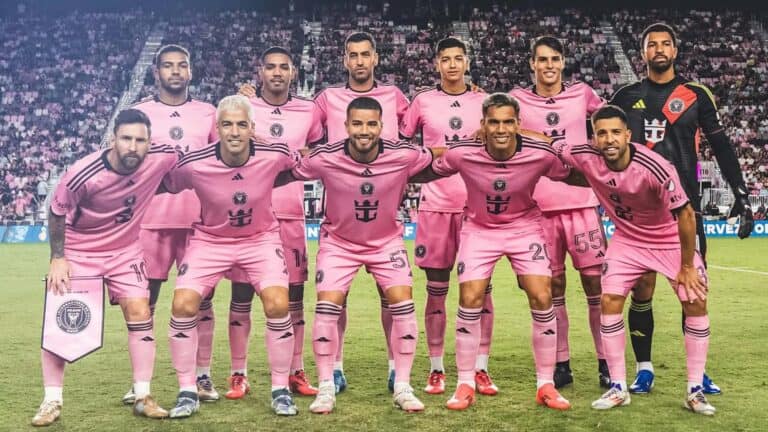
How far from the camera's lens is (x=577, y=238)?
5.72 m

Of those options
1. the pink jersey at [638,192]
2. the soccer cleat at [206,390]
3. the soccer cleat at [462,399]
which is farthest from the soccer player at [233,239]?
the pink jersey at [638,192]

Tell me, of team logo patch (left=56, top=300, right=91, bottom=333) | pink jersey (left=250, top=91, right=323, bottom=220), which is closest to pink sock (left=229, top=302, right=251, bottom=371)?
pink jersey (left=250, top=91, right=323, bottom=220)

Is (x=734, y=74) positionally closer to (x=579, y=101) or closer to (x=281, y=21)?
(x=281, y=21)

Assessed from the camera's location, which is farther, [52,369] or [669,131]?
[669,131]

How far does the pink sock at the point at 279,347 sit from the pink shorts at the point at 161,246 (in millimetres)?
1091

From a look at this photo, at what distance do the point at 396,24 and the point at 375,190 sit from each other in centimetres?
3014

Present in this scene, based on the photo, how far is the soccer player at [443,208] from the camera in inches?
225

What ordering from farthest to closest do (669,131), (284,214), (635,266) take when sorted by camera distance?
(284,214) < (669,131) < (635,266)

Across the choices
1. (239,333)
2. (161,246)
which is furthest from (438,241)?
(161,246)

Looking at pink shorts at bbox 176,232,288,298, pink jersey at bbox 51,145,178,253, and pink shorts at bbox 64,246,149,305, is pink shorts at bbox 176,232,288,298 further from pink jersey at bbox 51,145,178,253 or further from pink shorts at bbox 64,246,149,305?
pink jersey at bbox 51,145,178,253

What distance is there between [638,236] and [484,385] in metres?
1.49

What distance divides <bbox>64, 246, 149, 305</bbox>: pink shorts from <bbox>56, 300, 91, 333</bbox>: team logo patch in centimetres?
20

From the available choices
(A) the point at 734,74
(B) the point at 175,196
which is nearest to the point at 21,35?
(A) the point at 734,74

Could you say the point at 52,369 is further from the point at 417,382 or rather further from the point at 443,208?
the point at 443,208
